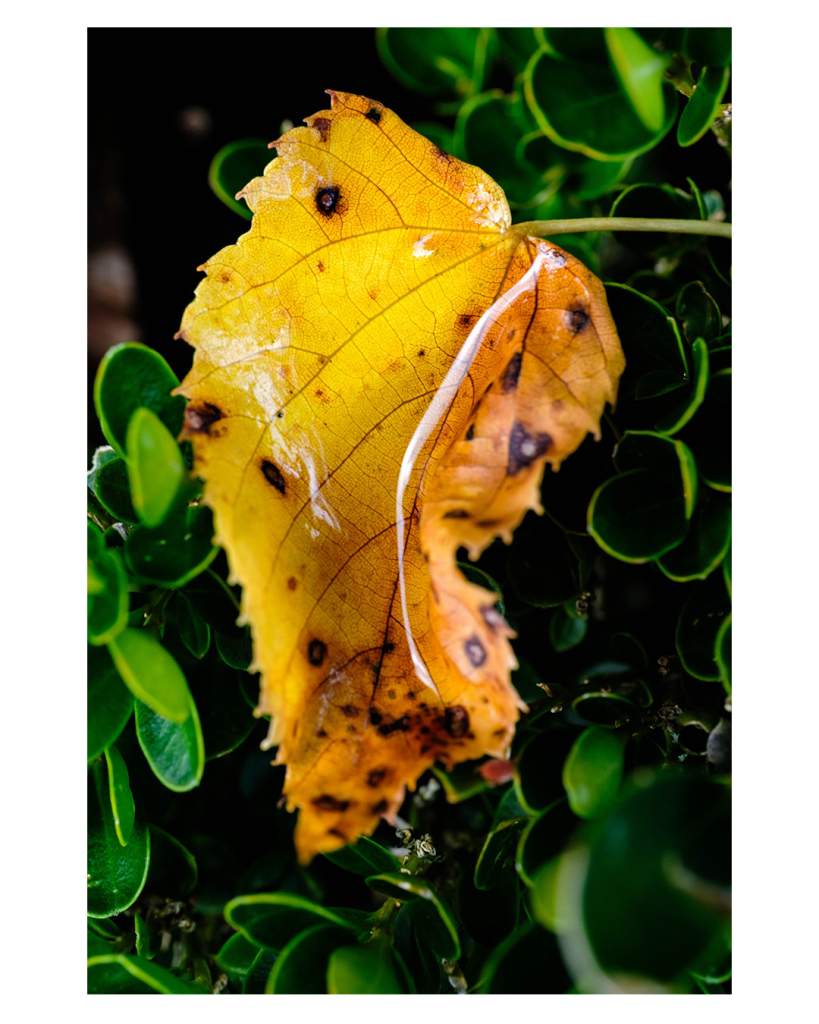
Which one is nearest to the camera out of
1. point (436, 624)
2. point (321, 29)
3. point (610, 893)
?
point (610, 893)

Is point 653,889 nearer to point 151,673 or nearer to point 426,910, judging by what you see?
point 426,910

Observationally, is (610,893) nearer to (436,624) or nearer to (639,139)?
(436,624)

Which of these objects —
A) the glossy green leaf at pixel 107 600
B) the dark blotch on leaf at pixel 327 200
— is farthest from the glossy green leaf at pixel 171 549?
the dark blotch on leaf at pixel 327 200

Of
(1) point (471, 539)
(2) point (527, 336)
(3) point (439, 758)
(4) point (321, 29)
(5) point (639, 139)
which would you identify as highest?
(4) point (321, 29)

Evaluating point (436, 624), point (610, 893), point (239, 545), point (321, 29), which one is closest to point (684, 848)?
point (610, 893)

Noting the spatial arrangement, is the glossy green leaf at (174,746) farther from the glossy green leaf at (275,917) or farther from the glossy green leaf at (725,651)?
the glossy green leaf at (725,651)

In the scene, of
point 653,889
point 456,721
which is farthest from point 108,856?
point 653,889
